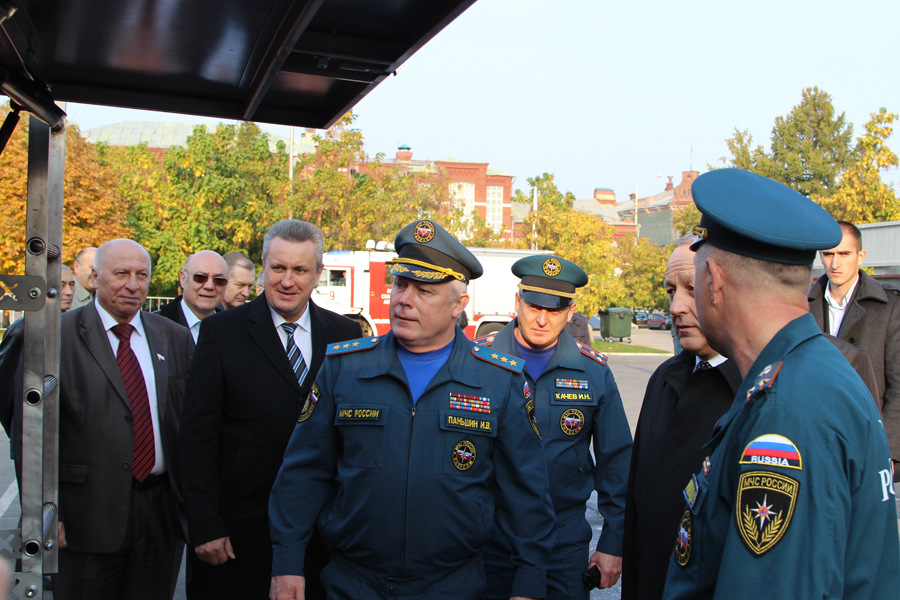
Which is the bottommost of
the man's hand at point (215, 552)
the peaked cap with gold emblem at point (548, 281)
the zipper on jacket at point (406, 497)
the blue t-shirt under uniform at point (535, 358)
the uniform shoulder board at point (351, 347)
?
the man's hand at point (215, 552)

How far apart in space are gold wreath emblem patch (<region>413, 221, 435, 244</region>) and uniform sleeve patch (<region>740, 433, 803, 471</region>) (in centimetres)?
168

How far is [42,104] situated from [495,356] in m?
1.79

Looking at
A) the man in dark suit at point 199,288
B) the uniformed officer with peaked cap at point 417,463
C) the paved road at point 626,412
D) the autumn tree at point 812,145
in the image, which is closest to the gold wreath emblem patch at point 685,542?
the uniformed officer with peaked cap at point 417,463

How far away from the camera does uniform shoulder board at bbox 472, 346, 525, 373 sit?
2662 millimetres

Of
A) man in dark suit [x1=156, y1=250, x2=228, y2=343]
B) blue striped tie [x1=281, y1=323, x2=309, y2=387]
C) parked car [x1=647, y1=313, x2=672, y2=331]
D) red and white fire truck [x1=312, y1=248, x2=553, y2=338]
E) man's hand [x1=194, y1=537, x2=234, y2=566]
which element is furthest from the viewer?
parked car [x1=647, y1=313, x2=672, y2=331]

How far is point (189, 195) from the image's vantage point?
2541 cm

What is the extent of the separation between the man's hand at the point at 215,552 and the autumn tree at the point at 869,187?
76.5 feet

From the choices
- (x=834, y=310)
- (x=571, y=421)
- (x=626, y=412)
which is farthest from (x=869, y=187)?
(x=571, y=421)

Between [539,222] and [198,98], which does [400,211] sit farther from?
[198,98]

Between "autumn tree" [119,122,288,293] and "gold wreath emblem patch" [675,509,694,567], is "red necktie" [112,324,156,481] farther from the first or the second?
"autumn tree" [119,122,288,293]

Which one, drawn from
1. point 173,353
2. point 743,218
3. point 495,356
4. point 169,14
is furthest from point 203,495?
point 743,218

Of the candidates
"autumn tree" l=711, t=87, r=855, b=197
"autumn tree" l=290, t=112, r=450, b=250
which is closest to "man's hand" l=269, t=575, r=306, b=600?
"autumn tree" l=290, t=112, r=450, b=250

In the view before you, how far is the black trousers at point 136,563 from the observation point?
3105mm

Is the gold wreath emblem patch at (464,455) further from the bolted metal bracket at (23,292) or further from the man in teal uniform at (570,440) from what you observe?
the bolted metal bracket at (23,292)
